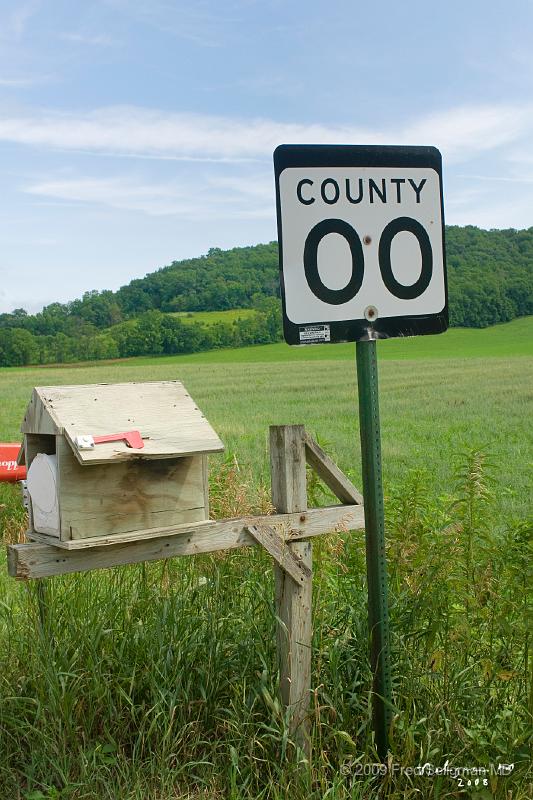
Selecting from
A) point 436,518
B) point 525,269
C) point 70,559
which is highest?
point 525,269

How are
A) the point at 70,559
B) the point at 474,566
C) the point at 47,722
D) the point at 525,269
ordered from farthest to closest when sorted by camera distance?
the point at 525,269 → the point at 474,566 → the point at 47,722 → the point at 70,559

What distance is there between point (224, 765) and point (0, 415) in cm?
2107

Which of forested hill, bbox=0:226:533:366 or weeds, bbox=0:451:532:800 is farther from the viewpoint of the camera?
forested hill, bbox=0:226:533:366

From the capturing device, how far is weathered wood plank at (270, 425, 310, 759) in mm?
2953

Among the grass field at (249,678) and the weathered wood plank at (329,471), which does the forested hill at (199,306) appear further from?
the weathered wood plank at (329,471)

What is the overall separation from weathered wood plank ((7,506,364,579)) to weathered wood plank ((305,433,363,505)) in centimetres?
8

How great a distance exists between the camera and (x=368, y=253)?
2.97 meters

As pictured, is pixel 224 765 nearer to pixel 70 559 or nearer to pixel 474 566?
pixel 70 559

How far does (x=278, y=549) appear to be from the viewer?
9.77 feet

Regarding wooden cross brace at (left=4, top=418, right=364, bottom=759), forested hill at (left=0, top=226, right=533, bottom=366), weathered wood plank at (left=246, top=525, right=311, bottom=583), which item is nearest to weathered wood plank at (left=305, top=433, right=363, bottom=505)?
wooden cross brace at (left=4, top=418, right=364, bottom=759)

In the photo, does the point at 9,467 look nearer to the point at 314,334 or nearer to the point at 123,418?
the point at 123,418

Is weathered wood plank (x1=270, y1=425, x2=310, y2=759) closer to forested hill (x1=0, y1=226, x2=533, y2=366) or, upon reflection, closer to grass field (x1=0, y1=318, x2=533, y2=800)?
grass field (x1=0, y1=318, x2=533, y2=800)

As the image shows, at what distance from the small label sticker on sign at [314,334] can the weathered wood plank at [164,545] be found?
2.12ft

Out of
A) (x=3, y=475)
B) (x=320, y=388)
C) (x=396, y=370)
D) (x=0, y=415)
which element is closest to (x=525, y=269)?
(x=396, y=370)
